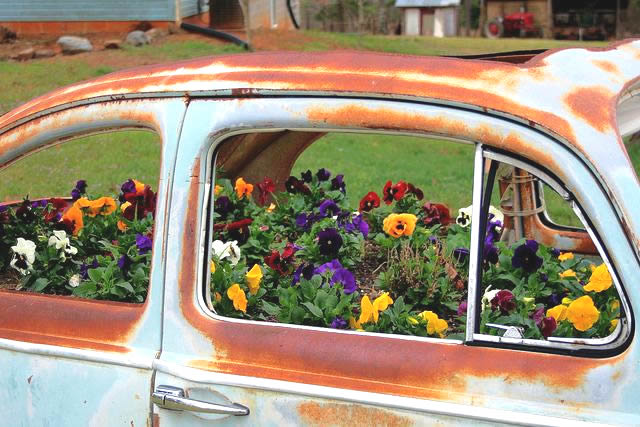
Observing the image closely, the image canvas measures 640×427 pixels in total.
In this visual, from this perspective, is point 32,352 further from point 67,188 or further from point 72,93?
point 67,188

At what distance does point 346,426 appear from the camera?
6.95ft

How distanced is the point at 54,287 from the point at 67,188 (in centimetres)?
645

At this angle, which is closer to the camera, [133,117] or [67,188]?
[133,117]

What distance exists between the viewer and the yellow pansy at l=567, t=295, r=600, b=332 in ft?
7.75

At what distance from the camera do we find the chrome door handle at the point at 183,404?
7.22 feet

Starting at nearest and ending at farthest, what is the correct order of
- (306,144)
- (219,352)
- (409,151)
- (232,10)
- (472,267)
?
(472,267) → (219,352) → (306,144) → (409,151) → (232,10)

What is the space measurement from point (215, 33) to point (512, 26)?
1964 centimetres

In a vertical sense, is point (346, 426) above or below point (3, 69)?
below

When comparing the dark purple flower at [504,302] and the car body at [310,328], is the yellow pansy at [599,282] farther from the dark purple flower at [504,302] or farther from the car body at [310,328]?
the car body at [310,328]

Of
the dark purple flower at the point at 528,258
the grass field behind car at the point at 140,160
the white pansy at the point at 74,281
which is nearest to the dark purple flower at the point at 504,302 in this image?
the dark purple flower at the point at 528,258

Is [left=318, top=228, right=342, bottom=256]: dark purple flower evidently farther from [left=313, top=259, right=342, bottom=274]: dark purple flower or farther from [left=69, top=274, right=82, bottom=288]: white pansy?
[left=69, top=274, right=82, bottom=288]: white pansy

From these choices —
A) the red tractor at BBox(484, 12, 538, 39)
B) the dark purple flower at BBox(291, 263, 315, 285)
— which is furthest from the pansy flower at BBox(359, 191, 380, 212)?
the red tractor at BBox(484, 12, 538, 39)

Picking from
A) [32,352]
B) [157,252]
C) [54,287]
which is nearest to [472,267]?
[157,252]

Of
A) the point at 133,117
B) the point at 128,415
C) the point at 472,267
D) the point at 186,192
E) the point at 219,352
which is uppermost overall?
the point at 133,117
